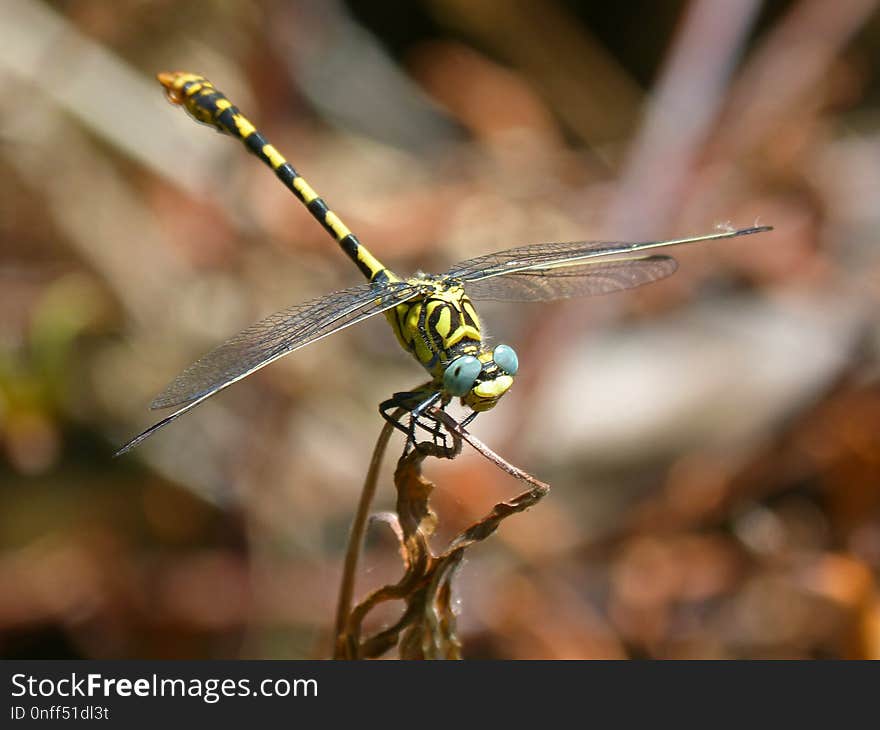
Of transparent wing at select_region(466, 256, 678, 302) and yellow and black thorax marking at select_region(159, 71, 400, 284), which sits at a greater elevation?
yellow and black thorax marking at select_region(159, 71, 400, 284)

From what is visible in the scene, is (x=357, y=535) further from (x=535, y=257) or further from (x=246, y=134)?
(x=246, y=134)

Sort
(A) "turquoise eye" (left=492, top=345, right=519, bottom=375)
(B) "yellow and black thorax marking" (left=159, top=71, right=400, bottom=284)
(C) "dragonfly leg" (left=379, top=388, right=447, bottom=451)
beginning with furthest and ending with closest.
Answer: (B) "yellow and black thorax marking" (left=159, top=71, right=400, bottom=284) < (A) "turquoise eye" (left=492, top=345, right=519, bottom=375) < (C) "dragonfly leg" (left=379, top=388, right=447, bottom=451)

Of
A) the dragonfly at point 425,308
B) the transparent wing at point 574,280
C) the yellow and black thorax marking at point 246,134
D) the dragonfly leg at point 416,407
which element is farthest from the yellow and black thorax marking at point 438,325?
the yellow and black thorax marking at point 246,134

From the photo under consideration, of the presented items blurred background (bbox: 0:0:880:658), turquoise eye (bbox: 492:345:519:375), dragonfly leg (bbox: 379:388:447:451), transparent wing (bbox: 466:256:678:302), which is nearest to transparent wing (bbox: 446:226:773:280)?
transparent wing (bbox: 466:256:678:302)

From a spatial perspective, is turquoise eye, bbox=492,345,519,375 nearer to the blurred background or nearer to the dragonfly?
the dragonfly

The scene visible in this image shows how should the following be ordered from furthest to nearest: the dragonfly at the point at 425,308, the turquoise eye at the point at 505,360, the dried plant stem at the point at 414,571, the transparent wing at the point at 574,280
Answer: the transparent wing at the point at 574,280, the turquoise eye at the point at 505,360, the dragonfly at the point at 425,308, the dried plant stem at the point at 414,571

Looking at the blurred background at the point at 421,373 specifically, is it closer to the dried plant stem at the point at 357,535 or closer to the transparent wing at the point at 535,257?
the transparent wing at the point at 535,257
